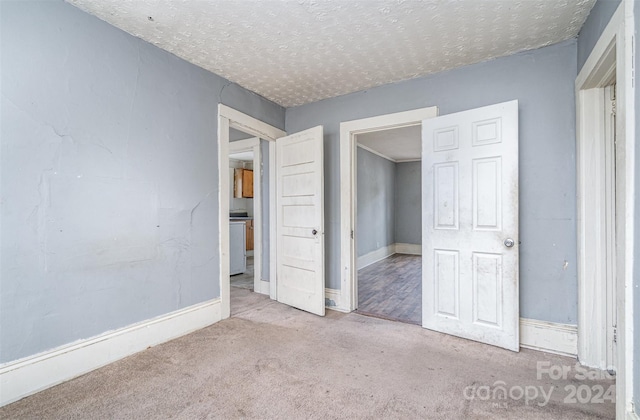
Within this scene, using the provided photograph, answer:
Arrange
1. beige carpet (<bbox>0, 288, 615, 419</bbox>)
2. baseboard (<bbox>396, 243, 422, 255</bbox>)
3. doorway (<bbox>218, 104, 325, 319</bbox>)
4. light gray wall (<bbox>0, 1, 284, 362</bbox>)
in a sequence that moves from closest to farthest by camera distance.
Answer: beige carpet (<bbox>0, 288, 615, 419</bbox>) → light gray wall (<bbox>0, 1, 284, 362</bbox>) → doorway (<bbox>218, 104, 325, 319</bbox>) → baseboard (<bbox>396, 243, 422, 255</bbox>)

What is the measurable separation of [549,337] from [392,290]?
192 cm

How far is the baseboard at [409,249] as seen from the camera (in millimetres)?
6965

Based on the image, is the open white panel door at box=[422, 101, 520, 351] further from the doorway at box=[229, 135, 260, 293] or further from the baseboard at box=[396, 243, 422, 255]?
the baseboard at box=[396, 243, 422, 255]

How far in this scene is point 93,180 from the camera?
6.48 ft

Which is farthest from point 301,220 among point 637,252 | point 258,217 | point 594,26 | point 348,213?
point 594,26

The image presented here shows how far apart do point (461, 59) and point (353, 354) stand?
2610mm

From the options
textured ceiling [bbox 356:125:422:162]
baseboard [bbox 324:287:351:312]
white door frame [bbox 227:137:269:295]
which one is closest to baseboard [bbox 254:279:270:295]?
white door frame [bbox 227:137:269:295]

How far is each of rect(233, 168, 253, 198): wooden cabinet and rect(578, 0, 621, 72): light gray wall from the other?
20.8ft

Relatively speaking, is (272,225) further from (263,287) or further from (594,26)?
(594,26)

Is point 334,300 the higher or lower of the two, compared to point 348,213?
lower

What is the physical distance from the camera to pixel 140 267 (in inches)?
87.4

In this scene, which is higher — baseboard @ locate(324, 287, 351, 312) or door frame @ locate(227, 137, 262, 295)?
door frame @ locate(227, 137, 262, 295)

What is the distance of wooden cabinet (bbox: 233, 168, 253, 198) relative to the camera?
7.17m

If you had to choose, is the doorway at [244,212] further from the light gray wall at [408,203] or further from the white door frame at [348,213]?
the light gray wall at [408,203]
